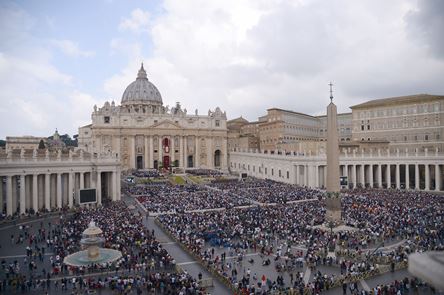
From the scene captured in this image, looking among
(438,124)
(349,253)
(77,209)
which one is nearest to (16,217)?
(77,209)

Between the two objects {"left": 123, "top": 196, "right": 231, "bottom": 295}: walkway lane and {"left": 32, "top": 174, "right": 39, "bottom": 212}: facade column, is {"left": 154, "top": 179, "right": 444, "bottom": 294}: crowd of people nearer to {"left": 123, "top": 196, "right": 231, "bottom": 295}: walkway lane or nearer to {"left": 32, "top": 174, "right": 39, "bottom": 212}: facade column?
{"left": 123, "top": 196, "right": 231, "bottom": 295}: walkway lane

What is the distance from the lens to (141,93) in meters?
114

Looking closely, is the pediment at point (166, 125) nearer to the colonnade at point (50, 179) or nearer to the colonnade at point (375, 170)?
the colonnade at point (375, 170)

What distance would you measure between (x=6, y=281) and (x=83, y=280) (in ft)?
11.8

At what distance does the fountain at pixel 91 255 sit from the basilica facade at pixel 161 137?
60.5 meters

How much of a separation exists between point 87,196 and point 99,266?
65.5 ft

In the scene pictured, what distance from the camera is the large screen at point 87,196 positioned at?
39938 mm

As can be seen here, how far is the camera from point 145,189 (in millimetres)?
53656

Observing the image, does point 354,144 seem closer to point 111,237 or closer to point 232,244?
point 232,244

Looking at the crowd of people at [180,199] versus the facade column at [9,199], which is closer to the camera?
the facade column at [9,199]

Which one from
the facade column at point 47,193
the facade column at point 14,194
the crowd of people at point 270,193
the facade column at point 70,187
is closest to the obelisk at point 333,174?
the crowd of people at point 270,193

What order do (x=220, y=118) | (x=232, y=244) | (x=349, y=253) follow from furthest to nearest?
(x=220, y=118) → (x=232, y=244) → (x=349, y=253)

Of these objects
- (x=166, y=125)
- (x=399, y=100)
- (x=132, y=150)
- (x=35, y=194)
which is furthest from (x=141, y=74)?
(x=35, y=194)

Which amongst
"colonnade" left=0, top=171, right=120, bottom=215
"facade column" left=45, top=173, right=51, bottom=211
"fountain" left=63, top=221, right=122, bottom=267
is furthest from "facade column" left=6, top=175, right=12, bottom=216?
"fountain" left=63, top=221, right=122, bottom=267
